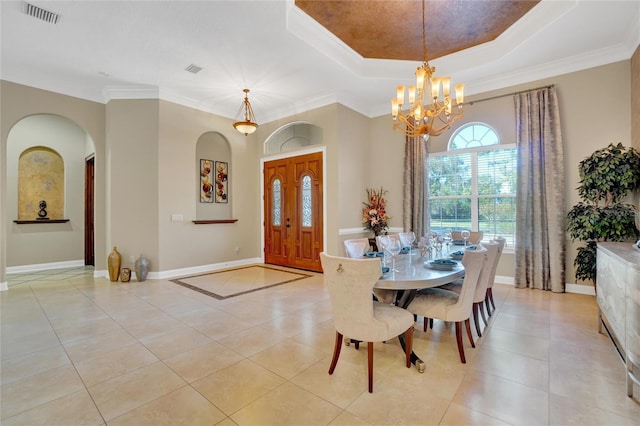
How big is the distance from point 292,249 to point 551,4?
5487 mm

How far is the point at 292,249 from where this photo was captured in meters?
6.49

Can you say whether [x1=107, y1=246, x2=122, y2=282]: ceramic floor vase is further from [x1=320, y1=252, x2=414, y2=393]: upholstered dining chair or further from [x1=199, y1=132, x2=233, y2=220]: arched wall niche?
[x1=320, y1=252, x2=414, y2=393]: upholstered dining chair

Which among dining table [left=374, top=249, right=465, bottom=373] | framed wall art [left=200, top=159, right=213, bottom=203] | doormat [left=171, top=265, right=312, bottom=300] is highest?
framed wall art [left=200, top=159, right=213, bottom=203]

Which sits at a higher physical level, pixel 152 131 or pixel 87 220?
pixel 152 131

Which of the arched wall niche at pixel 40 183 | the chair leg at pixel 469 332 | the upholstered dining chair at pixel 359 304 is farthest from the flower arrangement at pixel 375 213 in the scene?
the arched wall niche at pixel 40 183

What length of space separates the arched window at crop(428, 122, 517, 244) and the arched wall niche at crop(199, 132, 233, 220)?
4.32 meters

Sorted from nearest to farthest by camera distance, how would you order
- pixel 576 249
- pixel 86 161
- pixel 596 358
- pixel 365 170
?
pixel 596 358 → pixel 576 249 → pixel 365 170 → pixel 86 161

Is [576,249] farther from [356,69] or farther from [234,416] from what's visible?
[234,416]

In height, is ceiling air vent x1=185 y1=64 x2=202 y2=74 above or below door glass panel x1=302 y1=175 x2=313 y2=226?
above

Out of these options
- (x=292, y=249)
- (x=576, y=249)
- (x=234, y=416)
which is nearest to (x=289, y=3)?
(x=234, y=416)

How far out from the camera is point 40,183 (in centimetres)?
650

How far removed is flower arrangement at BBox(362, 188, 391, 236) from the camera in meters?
5.98

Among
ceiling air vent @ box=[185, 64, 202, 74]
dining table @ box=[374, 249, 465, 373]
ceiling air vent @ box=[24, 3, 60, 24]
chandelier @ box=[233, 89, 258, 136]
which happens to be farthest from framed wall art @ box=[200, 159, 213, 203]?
dining table @ box=[374, 249, 465, 373]

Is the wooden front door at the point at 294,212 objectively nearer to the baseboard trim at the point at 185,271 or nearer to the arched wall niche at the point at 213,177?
the baseboard trim at the point at 185,271
